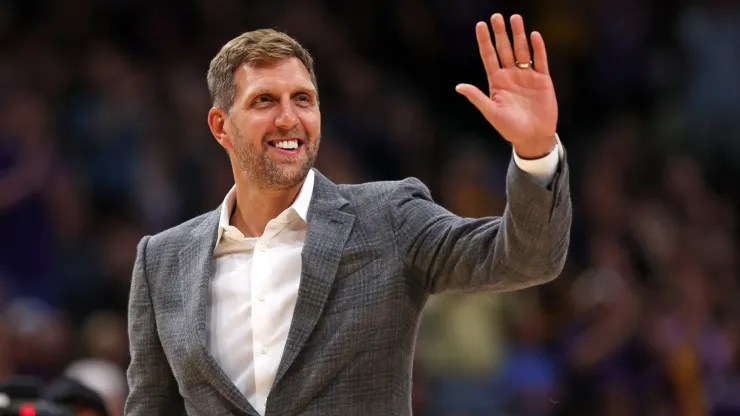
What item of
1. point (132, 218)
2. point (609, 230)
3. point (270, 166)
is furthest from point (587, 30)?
point (270, 166)

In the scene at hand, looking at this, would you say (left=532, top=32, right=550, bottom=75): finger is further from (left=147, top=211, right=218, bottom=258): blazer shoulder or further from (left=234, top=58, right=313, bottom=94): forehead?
(left=147, top=211, right=218, bottom=258): blazer shoulder

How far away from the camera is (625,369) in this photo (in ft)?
21.5

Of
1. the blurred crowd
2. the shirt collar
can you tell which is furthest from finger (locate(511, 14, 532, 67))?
the blurred crowd

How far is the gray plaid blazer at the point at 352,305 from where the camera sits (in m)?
2.97

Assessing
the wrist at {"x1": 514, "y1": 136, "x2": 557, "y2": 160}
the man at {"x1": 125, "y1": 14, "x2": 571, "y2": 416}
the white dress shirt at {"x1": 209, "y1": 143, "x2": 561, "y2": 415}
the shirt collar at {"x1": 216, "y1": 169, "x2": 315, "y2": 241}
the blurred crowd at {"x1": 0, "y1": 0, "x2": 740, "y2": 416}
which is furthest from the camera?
the blurred crowd at {"x1": 0, "y1": 0, "x2": 740, "y2": 416}

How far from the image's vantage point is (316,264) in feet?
10.1

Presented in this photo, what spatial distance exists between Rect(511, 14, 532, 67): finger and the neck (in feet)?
2.53

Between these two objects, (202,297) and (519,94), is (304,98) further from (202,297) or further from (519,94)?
(519,94)

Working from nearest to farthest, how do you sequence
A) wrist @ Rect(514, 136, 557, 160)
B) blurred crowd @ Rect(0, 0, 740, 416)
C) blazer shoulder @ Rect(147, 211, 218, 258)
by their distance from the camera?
1. wrist @ Rect(514, 136, 557, 160)
2. blazer shoulder @ Rect(147, 211, 218, 258)
3. blurred crowd @ Rect(0, 0, 740, 416)

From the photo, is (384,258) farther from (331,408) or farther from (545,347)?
(545,347)

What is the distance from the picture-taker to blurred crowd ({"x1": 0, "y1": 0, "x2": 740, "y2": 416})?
6508 millimetres

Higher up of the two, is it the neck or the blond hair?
the blond hair

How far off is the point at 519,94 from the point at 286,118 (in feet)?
2.15

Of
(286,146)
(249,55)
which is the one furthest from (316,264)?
(249,55)
